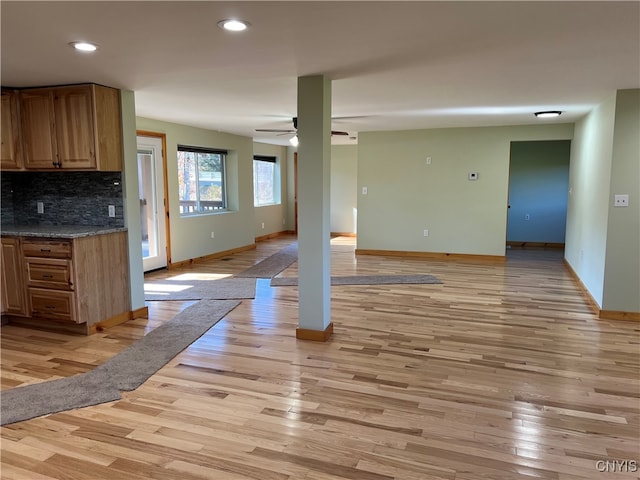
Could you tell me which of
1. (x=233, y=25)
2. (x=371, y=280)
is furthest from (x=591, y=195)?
(x=233, y=25)

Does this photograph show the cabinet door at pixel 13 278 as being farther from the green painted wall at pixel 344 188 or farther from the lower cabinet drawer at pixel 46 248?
the green painted wall at pixel 344 188

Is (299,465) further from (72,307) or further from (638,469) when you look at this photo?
(72,307)

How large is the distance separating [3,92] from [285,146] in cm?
A: 717

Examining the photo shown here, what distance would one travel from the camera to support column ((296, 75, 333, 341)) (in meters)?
3.51

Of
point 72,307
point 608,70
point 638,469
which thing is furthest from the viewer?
point 72,307

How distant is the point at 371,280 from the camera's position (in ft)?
19.7

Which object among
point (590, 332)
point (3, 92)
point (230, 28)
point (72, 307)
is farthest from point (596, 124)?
point (3, 92)

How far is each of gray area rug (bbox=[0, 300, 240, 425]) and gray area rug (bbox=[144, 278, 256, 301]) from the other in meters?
1.00

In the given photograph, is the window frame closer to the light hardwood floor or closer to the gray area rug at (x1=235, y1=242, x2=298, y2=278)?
the gray area rug at (x1=235, y1=242, x2=298, y2=278)

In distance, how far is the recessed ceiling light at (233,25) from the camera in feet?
7.55

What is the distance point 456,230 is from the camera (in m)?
7.53

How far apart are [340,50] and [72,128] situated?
2.61 m

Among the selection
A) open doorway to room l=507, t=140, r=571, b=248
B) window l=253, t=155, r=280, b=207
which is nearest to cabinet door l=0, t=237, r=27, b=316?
window l=253, t=155, r=280, b=207

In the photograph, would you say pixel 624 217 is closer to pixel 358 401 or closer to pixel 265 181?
pixel 358 401
